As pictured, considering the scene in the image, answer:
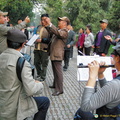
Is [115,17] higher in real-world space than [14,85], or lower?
A: lower

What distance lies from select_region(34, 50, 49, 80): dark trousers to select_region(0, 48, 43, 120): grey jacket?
2.88 metres

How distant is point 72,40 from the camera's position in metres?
7.47

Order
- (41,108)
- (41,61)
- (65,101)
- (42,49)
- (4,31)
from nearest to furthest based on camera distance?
(41,108), (4,31), (65,101), (42,49), (41,61)

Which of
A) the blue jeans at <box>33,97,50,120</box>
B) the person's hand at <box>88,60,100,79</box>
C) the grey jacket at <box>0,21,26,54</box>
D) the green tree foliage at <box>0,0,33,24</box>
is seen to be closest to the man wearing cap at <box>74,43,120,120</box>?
the person's hand at <box>88,60,100,79</box>

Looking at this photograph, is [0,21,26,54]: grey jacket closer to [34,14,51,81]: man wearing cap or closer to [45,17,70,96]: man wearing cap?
[45,17,70,96]: man wearing cap

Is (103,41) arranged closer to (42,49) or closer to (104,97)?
(42,49)

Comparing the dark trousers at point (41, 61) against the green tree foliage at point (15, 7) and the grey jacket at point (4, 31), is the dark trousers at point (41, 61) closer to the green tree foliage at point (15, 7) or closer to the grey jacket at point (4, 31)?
the grey jacket at point (4, 31)

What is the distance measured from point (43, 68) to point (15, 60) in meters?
3.18

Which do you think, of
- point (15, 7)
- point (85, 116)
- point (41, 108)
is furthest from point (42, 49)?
point (15, 7)

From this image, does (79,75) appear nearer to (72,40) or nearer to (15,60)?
(15,60)

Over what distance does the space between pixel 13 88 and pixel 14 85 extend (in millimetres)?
40

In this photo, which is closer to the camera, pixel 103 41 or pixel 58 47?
pixel 58 47

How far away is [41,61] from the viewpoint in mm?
5297

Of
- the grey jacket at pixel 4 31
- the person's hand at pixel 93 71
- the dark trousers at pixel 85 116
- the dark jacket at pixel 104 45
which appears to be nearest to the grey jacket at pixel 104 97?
the person's hand at pixel 93 71
